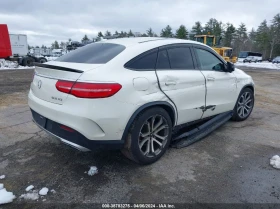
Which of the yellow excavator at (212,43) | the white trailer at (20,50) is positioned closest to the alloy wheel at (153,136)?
the white trailer at (20,50)

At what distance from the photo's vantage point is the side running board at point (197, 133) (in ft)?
12.3

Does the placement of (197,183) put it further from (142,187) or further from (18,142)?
(18,142)

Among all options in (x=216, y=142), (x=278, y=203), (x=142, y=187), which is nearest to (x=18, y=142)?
(x=142, y=187)

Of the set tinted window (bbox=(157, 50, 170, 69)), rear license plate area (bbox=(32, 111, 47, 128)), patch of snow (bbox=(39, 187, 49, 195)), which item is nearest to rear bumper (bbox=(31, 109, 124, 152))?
rear license plate area (bbox=(32, 111, 47, 128))

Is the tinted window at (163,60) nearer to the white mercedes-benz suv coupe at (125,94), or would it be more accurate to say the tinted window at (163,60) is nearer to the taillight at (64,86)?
the white mercedes-benz suv coupe at (125,94)

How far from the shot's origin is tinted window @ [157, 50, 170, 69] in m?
3.17

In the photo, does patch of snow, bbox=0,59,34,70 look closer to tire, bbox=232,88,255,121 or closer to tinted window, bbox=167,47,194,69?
tire, bbox=232,88,255,121

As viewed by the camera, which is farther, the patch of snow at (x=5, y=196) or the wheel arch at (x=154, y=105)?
the wheel arch at (x=154, y=105)

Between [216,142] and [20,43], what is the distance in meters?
21.5

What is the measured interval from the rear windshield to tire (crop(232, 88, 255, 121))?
2.85 meters

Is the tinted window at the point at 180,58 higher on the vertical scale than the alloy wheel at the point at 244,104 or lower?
higher

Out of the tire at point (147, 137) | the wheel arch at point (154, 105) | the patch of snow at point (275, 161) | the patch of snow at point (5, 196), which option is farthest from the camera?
the patch of snow at point (275, 161)

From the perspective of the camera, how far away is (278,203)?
97.3 inches

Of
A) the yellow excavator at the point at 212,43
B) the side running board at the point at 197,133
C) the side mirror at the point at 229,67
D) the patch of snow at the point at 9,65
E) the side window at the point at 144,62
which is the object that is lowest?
the patch of snow at the point at 9,65
